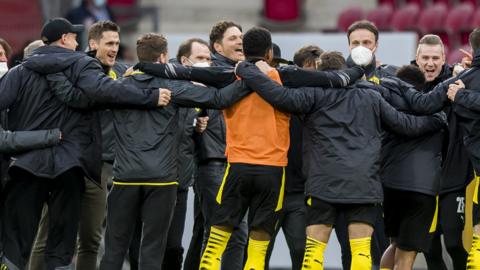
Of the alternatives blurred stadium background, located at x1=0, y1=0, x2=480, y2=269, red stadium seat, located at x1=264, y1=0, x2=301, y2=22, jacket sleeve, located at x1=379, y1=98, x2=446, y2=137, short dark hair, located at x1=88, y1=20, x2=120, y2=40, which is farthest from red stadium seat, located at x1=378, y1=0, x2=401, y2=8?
jacket sleeve, located at x1=379, y1=98, x2=446, y2=137

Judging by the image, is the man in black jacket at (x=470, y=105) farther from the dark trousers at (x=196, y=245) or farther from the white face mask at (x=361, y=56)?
the dark trousers at (x=196, y=245)

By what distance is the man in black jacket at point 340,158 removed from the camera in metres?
12.9

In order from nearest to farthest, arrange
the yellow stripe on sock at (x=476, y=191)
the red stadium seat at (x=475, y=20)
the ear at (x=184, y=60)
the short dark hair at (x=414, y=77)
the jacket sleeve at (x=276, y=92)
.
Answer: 1. the jacket sleeve at (x=276, y=92)
2. the yellow stripe on sock at (x=476, y=191)
3. the short dark hair at (x=414, y=77)
4. the ear at (x=184, y=60)
5. the red stadium seat at (x=475, y=20)

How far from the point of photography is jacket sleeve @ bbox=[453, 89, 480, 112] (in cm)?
1309

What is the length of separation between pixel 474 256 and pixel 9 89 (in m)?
3.80

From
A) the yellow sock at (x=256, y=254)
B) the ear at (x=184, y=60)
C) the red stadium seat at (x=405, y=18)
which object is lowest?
the red stadium seat at (x=405, y=18)

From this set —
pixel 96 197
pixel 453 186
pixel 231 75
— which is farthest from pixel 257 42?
pixel 453 186

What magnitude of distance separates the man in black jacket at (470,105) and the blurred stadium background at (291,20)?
4.53m

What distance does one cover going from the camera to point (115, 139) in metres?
13.3

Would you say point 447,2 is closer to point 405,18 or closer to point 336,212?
point 405,18

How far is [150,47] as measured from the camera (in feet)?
43.8

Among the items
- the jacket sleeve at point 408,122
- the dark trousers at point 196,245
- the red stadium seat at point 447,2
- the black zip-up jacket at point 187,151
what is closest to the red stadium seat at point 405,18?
the red stadium seat at point 447,2

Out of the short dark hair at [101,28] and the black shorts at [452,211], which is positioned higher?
the short dark hair at [101,28]

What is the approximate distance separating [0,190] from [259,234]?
235 centimetres
